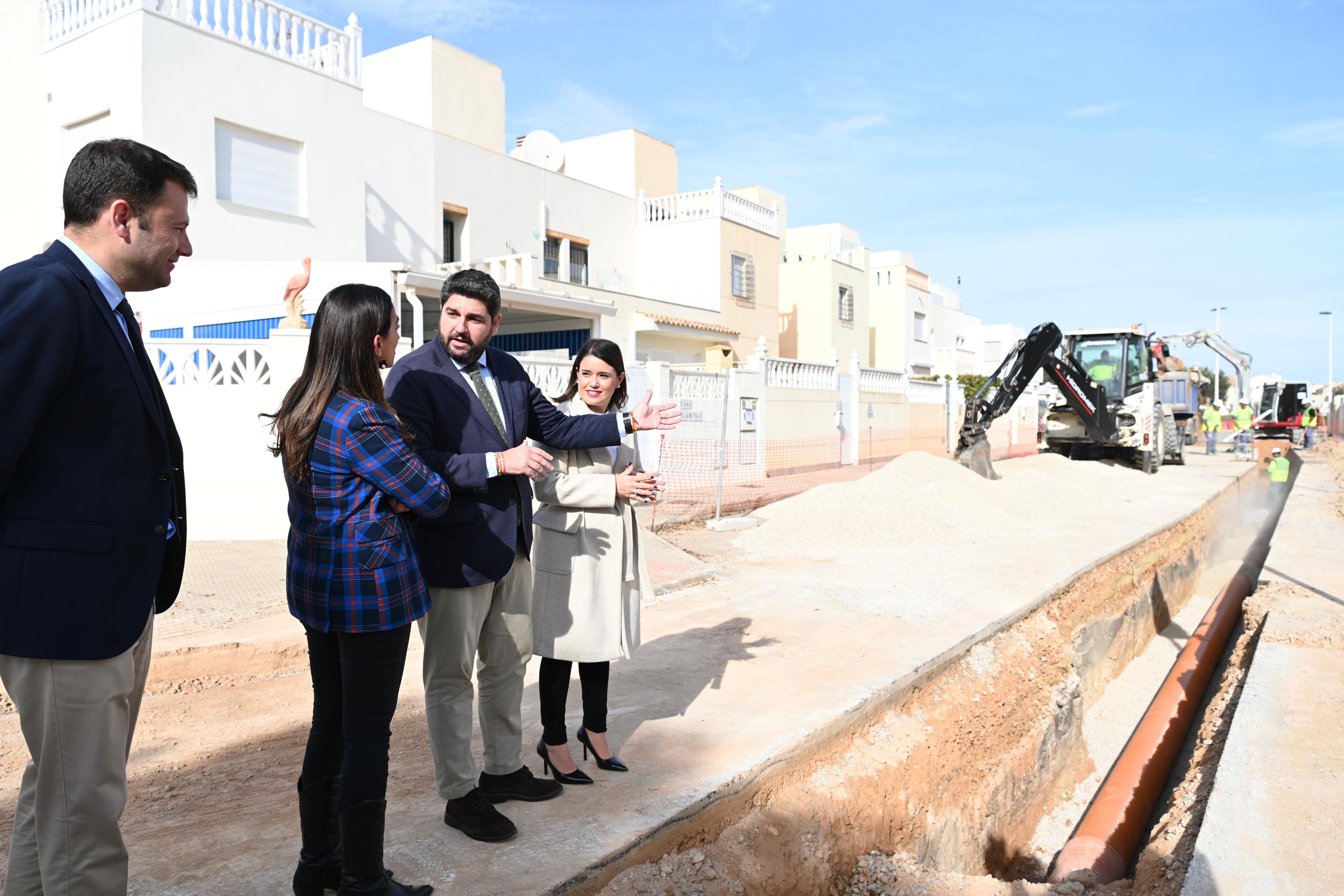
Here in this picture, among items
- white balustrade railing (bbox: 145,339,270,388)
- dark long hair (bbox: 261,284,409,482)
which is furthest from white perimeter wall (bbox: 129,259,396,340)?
dark long hair (bbox: 261,284,409,482)

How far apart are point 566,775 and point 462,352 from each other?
1.74 meters

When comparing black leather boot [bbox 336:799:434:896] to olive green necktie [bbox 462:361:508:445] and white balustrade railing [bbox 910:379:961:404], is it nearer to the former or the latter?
olive green necktie [bbox 462:361:508:445]

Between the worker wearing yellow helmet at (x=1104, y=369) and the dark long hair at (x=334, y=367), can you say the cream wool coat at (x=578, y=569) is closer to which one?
the dark long hair at (x=334, y=367)

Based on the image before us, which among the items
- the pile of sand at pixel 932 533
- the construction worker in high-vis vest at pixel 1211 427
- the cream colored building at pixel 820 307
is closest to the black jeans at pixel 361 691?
the pile of sand at pixel 932 533

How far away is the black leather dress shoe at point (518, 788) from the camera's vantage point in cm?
335

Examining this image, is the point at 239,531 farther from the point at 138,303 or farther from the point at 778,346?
the point at 778,346

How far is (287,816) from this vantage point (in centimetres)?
337

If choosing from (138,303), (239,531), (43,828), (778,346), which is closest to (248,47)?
(138,303)

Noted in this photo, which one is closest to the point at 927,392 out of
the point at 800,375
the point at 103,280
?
the point at 800,375

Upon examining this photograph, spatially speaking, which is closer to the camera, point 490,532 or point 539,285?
point 490,532

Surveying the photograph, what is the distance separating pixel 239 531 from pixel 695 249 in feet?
62.0

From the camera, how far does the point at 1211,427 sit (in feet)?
109

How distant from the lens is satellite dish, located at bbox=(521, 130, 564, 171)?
25.8 m

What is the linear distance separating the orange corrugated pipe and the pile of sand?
1.34 meters
